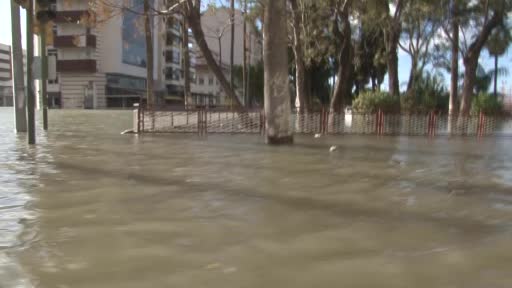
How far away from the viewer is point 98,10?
20438 mm

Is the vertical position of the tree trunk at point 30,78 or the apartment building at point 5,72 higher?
the apartment building at point 5,72

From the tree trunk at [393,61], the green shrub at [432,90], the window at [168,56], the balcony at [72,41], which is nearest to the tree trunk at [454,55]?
the tree trunk at [393,61]

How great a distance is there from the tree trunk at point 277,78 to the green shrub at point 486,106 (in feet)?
36.0

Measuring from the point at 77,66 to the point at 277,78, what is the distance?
65988 millimetres

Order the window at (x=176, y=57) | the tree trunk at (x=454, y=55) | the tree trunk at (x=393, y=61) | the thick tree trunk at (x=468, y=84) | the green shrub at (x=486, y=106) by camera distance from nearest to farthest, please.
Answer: the green shrub at (x=486, y=106)
the thick tree trunk at (x=468, y=84)
the tree trunk at (x=454, y=55)
the tree trunk at (x=393, y=61)
the window at (x=176, y=57)

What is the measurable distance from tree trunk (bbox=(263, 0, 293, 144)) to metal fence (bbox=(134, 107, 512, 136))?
3.91 metres

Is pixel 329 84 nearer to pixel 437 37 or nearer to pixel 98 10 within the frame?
pixel 437 37

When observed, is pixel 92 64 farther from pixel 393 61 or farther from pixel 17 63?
pixel 17 63

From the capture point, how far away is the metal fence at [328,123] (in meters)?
20.4

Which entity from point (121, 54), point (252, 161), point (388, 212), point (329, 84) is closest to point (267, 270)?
point (388, 212)

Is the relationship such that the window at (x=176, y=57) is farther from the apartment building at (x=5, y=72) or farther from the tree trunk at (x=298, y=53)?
the tree trunk at (x=298, y=53)

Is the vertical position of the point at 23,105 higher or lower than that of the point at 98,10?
lower

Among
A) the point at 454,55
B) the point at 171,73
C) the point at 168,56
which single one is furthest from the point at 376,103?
the point at 168,56

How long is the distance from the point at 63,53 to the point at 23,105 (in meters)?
62.6
